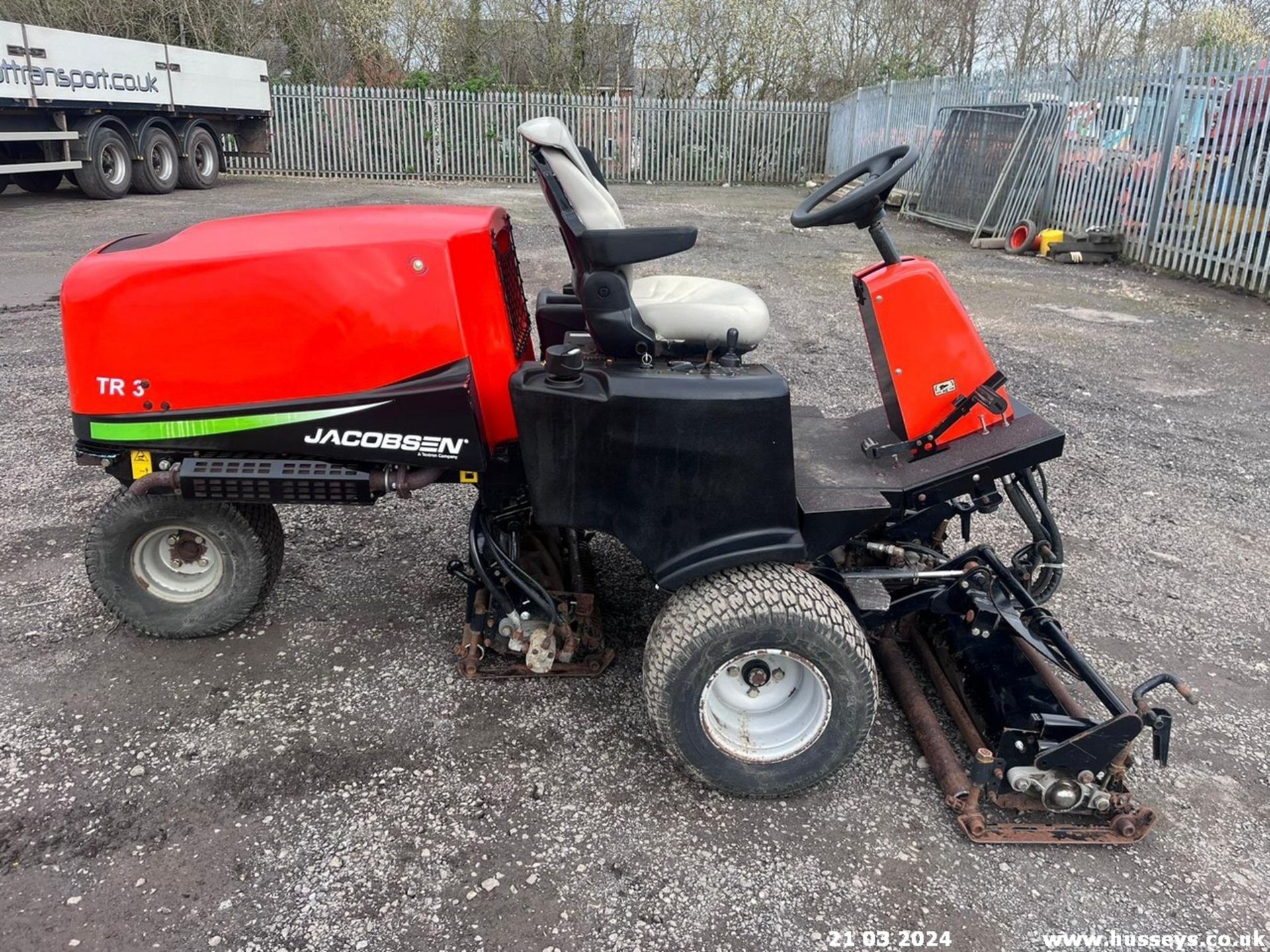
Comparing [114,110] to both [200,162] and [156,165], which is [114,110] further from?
[200,162]

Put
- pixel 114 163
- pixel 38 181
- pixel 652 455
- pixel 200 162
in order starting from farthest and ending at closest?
pixel 200 162
pixel 38 181
pixel 114 163
pixel 652 455

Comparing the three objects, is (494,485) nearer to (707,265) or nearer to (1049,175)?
(707,265)

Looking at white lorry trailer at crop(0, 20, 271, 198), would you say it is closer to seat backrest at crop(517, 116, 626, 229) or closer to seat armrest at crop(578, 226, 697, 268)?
seat backrest at crop(517, 116, 626, 229)

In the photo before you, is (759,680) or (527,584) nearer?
(759,680)

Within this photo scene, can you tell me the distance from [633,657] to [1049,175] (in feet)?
35.6

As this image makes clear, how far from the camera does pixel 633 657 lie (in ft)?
10.6

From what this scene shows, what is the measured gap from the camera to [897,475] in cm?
284

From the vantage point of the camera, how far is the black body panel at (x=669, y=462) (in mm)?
2457

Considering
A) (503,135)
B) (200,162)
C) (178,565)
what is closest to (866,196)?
(178,565)

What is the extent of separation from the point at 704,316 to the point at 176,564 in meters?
1.96

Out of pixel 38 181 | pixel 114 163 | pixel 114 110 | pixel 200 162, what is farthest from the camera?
pixel 200 162

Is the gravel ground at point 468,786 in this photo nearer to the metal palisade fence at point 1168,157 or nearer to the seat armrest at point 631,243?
the seat armrest at point 631,243

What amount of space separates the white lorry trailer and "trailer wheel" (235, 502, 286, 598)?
40.1 feet

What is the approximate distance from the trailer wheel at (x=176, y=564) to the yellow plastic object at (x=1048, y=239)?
10.5 m
